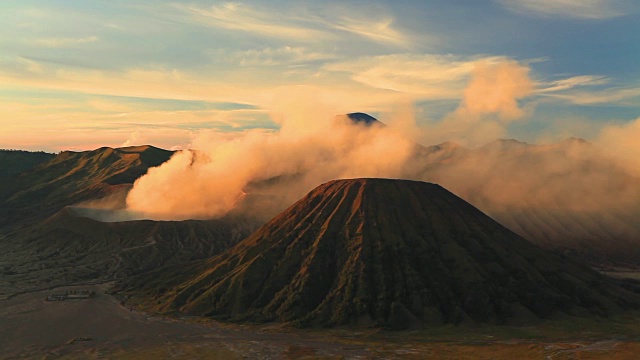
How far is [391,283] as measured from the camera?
172m

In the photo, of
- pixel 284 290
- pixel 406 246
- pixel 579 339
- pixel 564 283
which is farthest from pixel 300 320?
pixel 564 283

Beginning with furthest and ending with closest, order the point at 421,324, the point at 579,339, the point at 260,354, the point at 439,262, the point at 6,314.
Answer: the point at 439,262
the point at 6,314
the point at 421,324
the point at 579,339
the point at 260,354

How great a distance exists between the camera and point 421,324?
510 feet

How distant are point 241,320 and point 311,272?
2981 centimetres

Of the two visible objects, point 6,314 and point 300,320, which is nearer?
point 300,320

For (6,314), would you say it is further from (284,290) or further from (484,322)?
(484,322)

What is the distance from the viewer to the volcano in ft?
534

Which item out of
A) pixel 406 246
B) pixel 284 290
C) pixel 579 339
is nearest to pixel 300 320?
pixel 284 290

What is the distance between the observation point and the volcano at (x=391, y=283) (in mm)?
162750

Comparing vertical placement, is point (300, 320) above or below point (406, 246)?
below

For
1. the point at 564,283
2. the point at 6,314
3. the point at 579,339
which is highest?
the point at 564,283

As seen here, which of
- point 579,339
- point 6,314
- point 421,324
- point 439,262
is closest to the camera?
point 579,339

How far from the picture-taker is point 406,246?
18862cm

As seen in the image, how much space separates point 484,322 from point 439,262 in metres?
29.8
